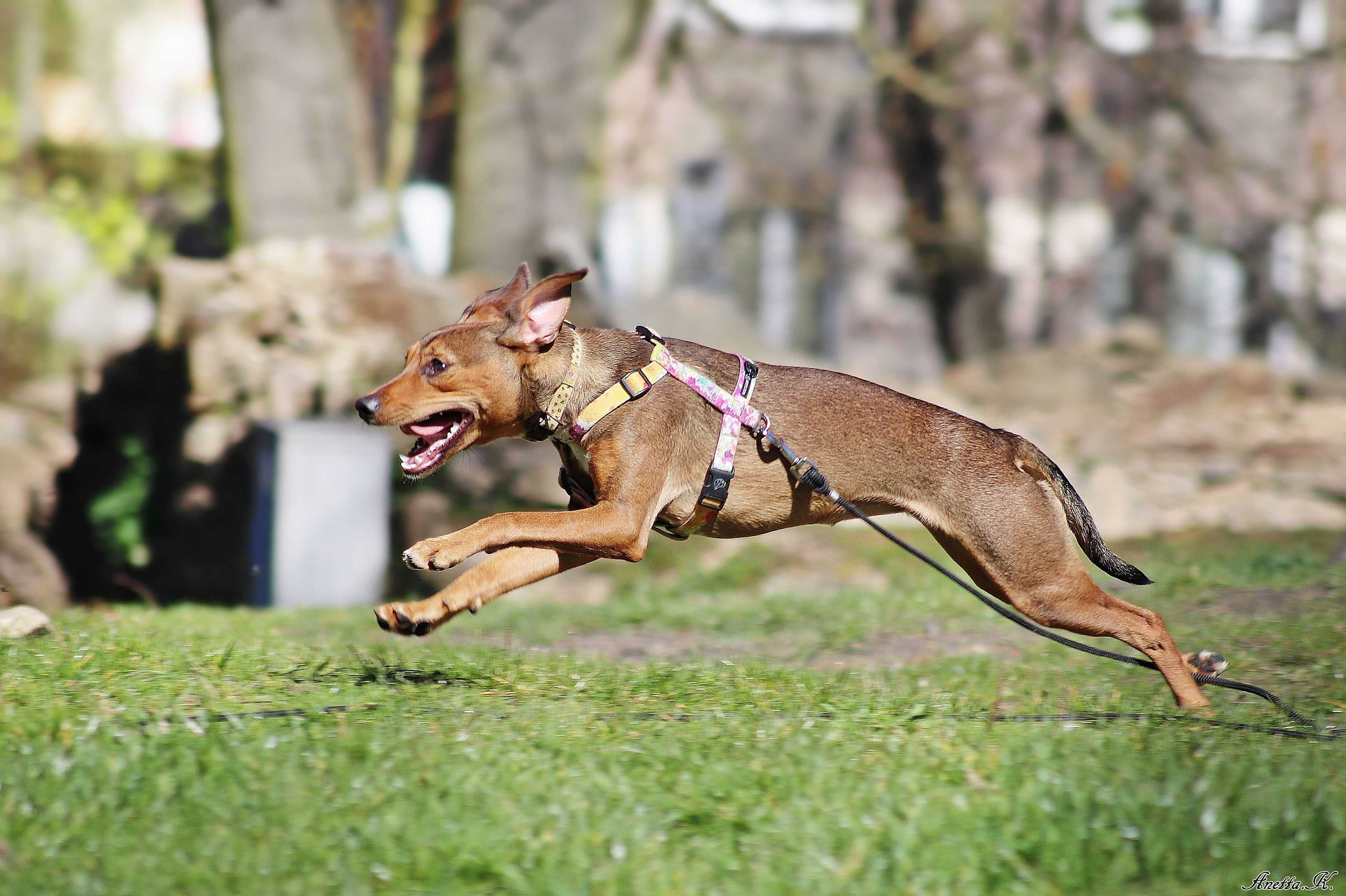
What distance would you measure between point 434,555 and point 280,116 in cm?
963

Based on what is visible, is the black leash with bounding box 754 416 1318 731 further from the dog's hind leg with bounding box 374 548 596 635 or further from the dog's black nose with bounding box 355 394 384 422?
the dog's black nose with bounding box 355 394 384 422

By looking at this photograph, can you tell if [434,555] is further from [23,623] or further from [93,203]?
[93,203]

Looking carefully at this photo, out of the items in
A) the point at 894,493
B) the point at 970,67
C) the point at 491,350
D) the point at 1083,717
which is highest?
the point at 970,67

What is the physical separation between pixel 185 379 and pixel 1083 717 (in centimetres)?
957

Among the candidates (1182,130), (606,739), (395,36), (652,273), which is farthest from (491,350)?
(1182,130)

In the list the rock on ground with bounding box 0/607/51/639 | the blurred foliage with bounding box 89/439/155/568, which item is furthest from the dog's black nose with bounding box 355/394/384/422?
the blurred foliage with bounding box 89/439/155/568

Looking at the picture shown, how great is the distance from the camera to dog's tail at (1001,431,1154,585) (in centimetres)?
654

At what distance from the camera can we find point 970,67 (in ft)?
65.5

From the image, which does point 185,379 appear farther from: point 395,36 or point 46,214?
point 395,36

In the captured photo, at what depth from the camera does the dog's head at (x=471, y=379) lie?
19.4 ft

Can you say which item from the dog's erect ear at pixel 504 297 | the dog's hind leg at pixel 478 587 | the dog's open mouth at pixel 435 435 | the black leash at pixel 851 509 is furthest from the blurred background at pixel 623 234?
the black leash at pixel 851 509

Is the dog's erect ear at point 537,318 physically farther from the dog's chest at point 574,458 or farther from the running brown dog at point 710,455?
the dog's chest at point 574,458

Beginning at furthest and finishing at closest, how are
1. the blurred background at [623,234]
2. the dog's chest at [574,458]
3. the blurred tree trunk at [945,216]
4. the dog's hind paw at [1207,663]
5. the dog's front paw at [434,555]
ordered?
the blurred tree trunk at [945,216]
the blurred background at [623,234]
the dog's hind paw at [1207,663]
the dog's chest at [574,458]
the dog's front paw at [434,555]

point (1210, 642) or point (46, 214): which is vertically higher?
point (46, 214)
